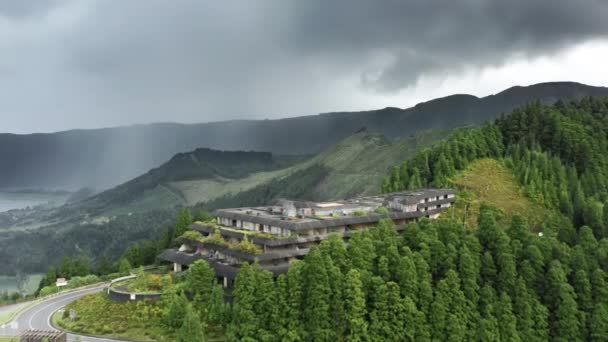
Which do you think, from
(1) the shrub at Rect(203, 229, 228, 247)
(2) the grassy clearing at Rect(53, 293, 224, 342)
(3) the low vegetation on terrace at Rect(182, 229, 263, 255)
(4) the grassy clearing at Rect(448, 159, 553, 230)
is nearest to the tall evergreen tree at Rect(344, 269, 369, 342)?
(3) the low vegetation on terrace at Rect(182, 229, 263, 255)

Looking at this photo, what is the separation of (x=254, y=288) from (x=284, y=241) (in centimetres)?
1132

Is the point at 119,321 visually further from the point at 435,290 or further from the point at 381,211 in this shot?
the point at 381,211

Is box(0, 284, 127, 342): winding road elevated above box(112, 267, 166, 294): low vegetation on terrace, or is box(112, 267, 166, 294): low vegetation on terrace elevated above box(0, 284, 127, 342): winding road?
box(112, 267, 166, 294): low vegetation on terrace

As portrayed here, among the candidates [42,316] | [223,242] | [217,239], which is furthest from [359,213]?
[42,316]

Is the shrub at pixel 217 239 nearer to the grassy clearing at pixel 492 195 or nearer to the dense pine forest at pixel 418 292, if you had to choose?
the dense pine forest at pixel 418 292

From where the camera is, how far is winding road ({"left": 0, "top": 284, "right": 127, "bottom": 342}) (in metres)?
60.6

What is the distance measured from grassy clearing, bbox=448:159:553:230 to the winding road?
60.2m

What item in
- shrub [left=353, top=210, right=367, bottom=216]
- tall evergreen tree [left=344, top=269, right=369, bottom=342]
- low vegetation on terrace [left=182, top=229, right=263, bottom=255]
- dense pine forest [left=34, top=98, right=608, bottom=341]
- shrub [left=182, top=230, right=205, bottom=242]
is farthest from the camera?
shrub [left=353, top=210, right=367, bottom=216]

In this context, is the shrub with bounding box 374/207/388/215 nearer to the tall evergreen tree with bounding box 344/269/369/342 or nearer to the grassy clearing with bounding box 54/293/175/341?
the tall evergreen tree with bounding box 344/269/369/342

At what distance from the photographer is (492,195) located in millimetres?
99625

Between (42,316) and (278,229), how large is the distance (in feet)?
102

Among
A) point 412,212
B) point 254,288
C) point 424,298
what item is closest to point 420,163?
point 412,212

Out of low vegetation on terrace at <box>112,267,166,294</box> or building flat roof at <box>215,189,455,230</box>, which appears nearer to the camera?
low vegetation on terrace at <box>112,267,166,294</box>

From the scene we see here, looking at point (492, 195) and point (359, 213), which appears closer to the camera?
point (359, 213)
